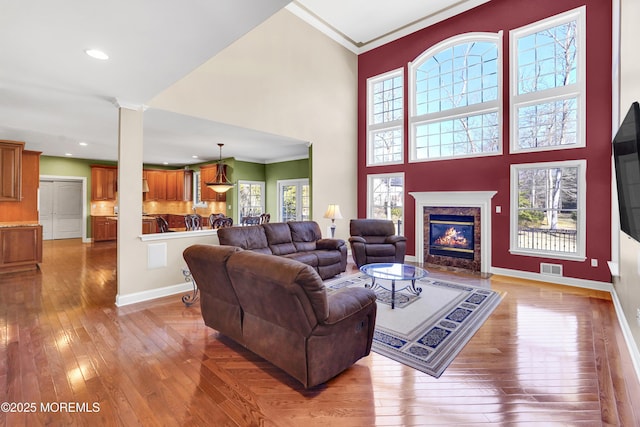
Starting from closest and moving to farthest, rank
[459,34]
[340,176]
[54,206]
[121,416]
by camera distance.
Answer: [121,416] < [459,34] < [340,176] < [54,206]

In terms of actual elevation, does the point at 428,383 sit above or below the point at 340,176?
below

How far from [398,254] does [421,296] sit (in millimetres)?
1647

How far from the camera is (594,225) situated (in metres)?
4.61

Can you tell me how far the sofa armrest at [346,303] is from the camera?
79.6 inches

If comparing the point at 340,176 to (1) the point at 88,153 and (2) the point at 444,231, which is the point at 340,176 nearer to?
(2) the point at 444,231

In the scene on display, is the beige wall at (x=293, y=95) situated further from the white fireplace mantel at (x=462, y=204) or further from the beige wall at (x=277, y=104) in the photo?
the white fireplace mantel at (x=462, y=204)

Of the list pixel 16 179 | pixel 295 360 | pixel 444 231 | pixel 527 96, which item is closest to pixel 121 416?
pixel 295 360

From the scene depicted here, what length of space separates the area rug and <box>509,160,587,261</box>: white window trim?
1.54m

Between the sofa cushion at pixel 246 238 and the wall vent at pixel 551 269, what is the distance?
4.81 meters

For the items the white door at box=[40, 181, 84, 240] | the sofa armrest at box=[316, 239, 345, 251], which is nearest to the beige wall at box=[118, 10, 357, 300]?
the sofa armrest at box=[316, 239, 345, 251]

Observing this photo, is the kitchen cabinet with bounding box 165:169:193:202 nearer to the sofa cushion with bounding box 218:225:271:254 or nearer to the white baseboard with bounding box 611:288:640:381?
the sofa cushion with bounding box 218:225:271:254

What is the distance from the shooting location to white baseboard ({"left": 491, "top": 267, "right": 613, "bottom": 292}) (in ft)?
14.9

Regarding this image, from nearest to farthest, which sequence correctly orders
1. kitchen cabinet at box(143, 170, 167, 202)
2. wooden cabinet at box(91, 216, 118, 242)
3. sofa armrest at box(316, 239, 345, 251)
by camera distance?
A: sofa armrest at box(316, 239, 345, 251) → wooden cabinet at box(91, 216, 118, 242) → kitchen cabinet at box(143, 170, 167, 202)

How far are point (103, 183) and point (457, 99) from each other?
1054cm
